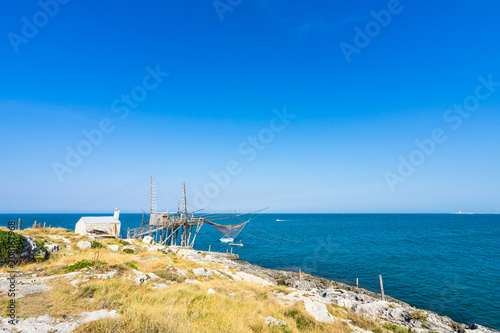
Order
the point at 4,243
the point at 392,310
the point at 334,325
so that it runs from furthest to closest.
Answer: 1. the point at 392,310
2. the point at 4,243
3. the point at 334,325

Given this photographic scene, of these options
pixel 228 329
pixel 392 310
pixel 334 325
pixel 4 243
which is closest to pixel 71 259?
pixel 4 243

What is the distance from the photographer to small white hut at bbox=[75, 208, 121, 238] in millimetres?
30609

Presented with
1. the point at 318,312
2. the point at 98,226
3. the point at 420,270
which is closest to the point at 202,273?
the point at 318,312

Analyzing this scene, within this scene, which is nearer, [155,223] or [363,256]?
[155,223]

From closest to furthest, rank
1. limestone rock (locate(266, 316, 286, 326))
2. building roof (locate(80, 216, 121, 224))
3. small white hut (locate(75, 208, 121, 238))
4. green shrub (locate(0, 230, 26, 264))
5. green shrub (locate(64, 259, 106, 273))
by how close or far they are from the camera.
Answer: limestone rock (locate(266, 316, 286, 326)) → green shrub (locate(64, 259, 106, 273)) → green shrub (locate(0, 230, 26, 264)) → small white hut (locate(75, 208, 121, 238)) → building roof (locate(80, 216, 121, 224))

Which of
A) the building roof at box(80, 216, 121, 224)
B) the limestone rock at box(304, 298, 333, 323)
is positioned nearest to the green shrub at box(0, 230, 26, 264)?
the limestone rock at box(304, 298, 333, 323)

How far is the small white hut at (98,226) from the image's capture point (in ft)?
100

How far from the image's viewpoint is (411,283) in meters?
31.5

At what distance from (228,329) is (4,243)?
13.5m

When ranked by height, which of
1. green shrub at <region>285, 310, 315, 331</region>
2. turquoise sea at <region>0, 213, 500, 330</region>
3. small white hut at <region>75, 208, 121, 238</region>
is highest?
small white hut at <region>75, 208, 121, 238</region>

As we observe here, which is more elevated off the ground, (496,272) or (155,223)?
(155,223)

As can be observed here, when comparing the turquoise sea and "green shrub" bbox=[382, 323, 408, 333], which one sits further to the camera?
the turquoise sea

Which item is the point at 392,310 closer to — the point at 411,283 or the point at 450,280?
the point at 411,283

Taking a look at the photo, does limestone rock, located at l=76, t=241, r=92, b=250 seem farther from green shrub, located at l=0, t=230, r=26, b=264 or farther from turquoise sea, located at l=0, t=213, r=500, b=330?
turquoise sea, located at l=0, t=213, r=500, b=330
